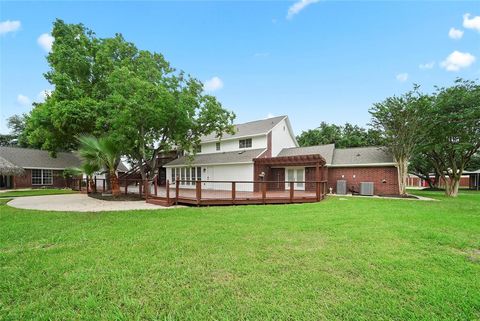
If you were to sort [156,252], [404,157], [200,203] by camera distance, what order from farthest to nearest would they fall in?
1. [404,157]
2. [200,203]
3. [156,252]

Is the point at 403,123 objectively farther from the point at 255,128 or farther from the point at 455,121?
the point at 255,128

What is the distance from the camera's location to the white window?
2631 cm

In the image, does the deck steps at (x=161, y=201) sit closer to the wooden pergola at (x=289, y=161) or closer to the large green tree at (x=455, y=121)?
the wooden pergola at (x=289, y=161)

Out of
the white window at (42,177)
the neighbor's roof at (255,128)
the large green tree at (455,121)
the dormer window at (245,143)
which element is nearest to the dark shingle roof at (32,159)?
the white window at (42,177)

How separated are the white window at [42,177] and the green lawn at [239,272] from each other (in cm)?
2501

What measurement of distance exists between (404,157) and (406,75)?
628cm

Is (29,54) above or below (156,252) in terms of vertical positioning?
above

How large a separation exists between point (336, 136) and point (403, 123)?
1906cm

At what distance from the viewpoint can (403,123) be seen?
16516 mm

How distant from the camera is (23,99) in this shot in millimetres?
22469

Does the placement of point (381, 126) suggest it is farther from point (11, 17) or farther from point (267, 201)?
point (11, 17)

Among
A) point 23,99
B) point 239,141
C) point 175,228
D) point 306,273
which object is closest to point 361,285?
point 306,273

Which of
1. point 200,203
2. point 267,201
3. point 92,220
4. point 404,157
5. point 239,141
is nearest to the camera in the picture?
point 92,220

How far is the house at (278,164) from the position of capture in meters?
17.8
